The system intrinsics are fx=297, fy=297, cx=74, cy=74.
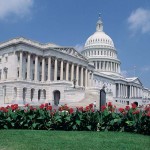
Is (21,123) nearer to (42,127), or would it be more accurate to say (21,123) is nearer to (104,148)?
(42,127)

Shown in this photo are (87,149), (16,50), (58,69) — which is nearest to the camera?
(87,149)

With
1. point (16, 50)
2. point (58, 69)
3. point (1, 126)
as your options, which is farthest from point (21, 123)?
point (58, 69)

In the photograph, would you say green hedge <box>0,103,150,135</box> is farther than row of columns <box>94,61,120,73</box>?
No

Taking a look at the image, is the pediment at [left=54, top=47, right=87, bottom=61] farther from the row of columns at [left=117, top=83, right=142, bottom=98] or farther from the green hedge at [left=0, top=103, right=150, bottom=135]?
the green hedge at [left=0, top=103, right=150, bottom=135]

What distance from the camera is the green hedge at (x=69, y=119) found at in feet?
70.1

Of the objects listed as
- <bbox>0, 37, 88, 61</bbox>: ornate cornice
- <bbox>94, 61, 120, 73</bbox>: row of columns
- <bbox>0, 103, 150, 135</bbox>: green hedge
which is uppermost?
<bbox>94, 61, 120, 73</bbox>: row of columns

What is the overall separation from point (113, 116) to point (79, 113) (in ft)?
8.10

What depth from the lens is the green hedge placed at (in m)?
21.4

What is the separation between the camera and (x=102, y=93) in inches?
1430

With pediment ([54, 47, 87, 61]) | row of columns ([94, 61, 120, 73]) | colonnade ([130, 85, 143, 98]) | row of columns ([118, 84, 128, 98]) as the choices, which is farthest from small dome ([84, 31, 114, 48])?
pediment ([54, 47, 87, 61])

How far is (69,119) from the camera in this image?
842 inches

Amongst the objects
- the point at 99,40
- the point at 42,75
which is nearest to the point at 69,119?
the point at 42,75

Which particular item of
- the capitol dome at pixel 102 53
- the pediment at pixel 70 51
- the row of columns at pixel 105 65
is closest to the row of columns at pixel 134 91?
the capitol dome at pixel 102 53

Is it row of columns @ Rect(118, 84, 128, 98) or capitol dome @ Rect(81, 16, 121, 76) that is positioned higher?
capitol dome @ Rect(81, 16, 121, 76)
